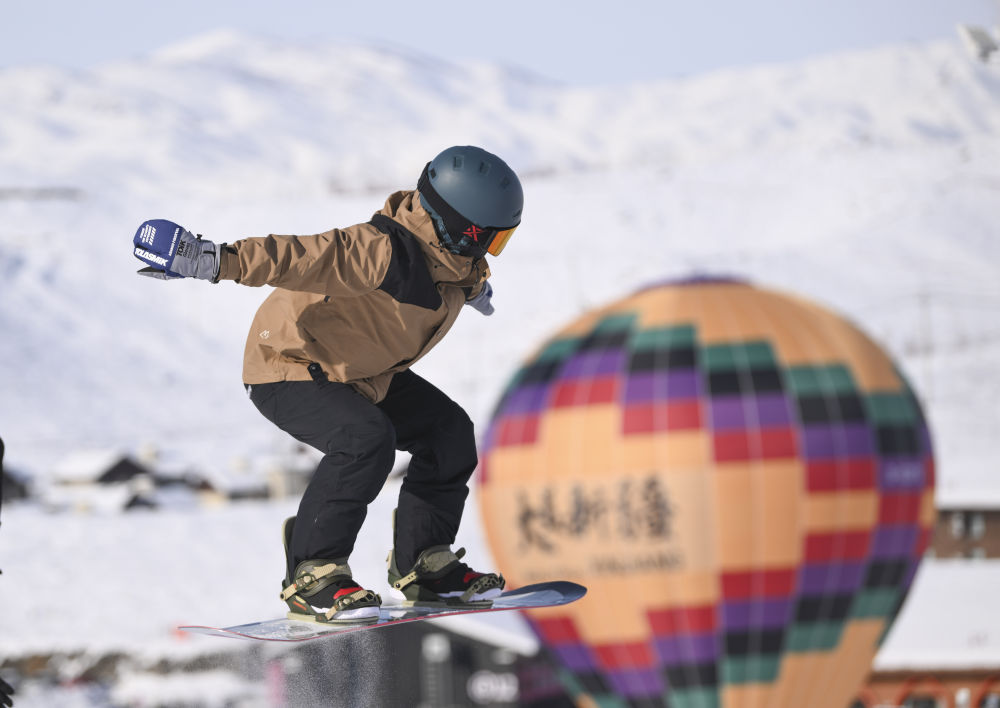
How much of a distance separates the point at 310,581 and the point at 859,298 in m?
122

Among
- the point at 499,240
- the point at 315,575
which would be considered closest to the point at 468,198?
the point at 499,240

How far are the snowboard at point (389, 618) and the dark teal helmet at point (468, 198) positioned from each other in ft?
6.35

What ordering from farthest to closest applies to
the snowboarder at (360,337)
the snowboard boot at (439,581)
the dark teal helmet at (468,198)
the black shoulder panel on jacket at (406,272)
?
the snowboard boot at (439,581)
the dark teal helmet at (468,198)
the snowboarder at (360,337)
the black shoulder panel on jacket at (406,272)

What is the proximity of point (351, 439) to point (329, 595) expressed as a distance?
832mm

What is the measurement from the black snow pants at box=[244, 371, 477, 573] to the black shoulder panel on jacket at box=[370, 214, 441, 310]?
0.64m

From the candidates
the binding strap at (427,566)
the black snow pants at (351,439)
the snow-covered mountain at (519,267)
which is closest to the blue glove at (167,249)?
the black snow pants at (351,439)

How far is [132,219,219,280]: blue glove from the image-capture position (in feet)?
20.4

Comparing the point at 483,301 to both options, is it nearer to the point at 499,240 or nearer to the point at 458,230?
the point at 499,240

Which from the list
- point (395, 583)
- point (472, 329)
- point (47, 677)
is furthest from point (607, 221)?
point (395, 583)

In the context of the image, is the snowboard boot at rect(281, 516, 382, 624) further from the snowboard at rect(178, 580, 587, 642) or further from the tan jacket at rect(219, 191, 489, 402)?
the tan jacket at rect(219, 191, 489, 402)

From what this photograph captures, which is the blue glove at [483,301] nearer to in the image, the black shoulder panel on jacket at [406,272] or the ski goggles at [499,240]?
the ski goggles at [499,240]

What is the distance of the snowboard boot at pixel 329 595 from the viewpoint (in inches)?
293

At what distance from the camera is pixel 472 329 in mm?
133000

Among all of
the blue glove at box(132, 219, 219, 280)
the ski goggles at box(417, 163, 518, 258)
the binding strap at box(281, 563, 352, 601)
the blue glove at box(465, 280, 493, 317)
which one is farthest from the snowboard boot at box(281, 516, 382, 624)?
the blue glove at box(132, 219, 219, 280)
